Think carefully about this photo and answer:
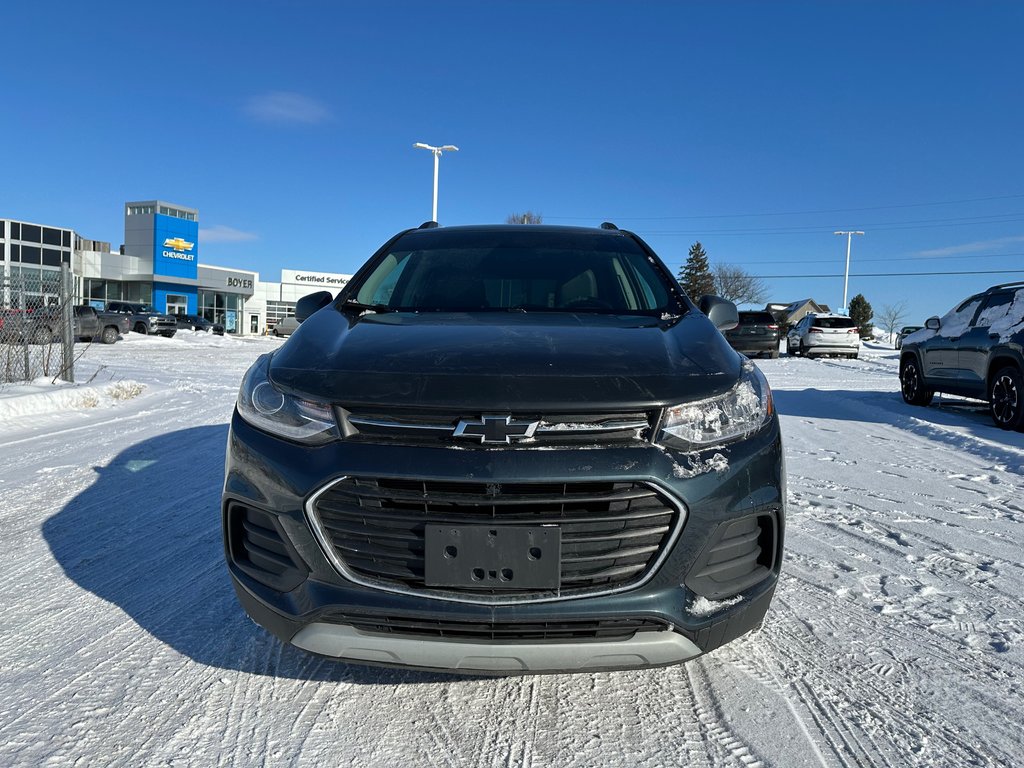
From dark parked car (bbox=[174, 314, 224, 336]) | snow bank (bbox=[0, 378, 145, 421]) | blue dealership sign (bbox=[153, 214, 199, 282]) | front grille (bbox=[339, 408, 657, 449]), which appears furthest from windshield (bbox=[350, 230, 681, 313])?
blue dealership sign (bbox=[153, 214, 199, 282])

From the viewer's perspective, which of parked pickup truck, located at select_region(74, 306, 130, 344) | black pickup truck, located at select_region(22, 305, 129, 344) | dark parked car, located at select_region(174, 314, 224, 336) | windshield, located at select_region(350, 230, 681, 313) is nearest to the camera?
windshield, located at select_region(350, 230, 681, 313)

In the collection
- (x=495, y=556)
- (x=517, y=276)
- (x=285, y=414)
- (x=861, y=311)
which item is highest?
(x=861, y=311)

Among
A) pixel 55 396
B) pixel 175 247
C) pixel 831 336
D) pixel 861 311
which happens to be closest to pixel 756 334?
pixel 831 336

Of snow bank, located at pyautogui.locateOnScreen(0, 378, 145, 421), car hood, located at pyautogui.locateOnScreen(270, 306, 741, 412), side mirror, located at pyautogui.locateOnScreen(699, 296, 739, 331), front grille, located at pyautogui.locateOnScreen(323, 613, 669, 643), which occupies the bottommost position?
snow bank, located at pyautogui.locateOnScreen(0, 378, 145, 421)

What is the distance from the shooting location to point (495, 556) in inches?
71.5

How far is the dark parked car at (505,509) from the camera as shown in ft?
6.01

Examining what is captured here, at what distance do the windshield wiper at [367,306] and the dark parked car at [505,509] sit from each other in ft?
2.77

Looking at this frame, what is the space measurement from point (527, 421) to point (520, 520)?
0.26 m

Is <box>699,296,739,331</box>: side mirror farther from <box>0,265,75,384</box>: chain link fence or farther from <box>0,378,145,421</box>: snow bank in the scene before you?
<box>0,265,75,384</box>: chain link fence

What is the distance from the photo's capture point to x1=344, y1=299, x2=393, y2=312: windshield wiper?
2.99 metres

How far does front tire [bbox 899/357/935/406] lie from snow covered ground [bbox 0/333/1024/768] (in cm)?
627

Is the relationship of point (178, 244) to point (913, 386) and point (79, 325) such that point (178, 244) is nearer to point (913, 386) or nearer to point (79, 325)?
point (79, 325)

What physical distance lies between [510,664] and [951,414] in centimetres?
918

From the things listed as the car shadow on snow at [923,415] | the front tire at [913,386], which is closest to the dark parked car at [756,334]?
the car shadow on snow at [923,415]
